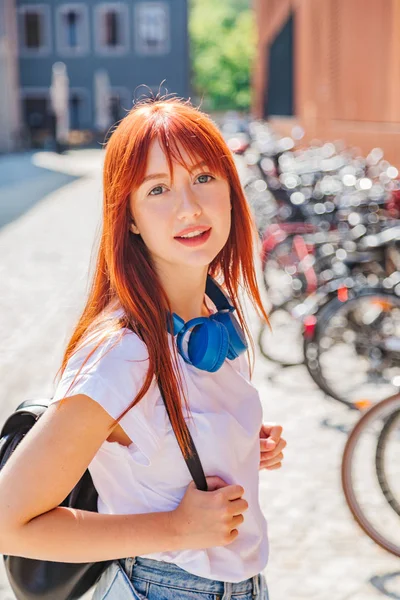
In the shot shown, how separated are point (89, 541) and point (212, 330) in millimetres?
404

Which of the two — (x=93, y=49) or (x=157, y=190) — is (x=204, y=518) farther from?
(x=93, y=49)

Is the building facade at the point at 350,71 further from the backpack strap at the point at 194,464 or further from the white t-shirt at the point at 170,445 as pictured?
the backpack strap at the point at 194,464

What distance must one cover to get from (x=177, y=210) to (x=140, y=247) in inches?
4.5

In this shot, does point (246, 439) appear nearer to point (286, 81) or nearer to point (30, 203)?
point (30, 203)

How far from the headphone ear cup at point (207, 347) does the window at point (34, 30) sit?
45.9 meters

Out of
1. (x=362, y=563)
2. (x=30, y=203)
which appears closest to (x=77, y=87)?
(x=30, y=203)

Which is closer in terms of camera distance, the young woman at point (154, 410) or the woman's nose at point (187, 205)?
the young woman at point (154, 410)

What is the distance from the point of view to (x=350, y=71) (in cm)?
1471

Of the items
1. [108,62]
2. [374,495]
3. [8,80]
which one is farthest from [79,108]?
[374,495]

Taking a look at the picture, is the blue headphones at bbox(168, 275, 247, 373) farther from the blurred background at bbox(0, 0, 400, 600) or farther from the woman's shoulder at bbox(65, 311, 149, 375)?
the blurred background at bbox(0, 0, 400, 600)

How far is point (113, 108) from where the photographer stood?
44.4m

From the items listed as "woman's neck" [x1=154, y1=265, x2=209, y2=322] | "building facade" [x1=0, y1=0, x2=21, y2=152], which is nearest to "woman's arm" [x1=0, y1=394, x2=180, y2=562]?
"woman's neck" [x1=154, y1=265, x2=209, y2=322]

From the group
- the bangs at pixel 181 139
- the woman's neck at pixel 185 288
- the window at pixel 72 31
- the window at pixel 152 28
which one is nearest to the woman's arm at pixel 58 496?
the woman's neck at pixel 185 288

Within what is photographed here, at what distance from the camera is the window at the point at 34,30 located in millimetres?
44406
